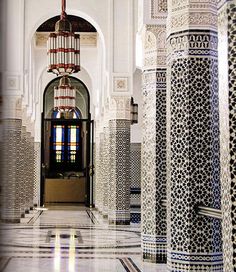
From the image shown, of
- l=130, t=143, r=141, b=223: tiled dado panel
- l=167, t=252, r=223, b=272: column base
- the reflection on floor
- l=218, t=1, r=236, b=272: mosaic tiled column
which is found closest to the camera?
l=218, t=1, r=236, b=272: mosaic tiled column

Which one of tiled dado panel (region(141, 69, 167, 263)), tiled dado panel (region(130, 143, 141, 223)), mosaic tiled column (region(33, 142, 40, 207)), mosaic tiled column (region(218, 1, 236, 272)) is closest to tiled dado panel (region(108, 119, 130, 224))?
tiled dado panel (region(130, 143, 141, 223))

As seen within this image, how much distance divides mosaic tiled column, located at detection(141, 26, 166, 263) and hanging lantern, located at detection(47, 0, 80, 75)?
216 centimetres

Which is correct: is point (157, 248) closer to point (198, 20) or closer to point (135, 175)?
point (198, 20)

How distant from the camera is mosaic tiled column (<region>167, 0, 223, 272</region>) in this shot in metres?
3.27

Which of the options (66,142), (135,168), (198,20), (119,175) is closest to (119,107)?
(119,175)

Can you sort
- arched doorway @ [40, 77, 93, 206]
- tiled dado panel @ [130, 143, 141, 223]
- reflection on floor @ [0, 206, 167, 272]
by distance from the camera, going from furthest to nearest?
1. arched doorway @ [40, 77, 93, 206]
2. tiled dado panel @ [130, 143, 141, 223]
3. reflection on floor @ [0, 206, 167, 272]

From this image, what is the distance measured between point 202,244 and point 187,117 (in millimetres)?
768

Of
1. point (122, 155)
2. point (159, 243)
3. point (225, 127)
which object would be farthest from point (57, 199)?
point (225, 127)

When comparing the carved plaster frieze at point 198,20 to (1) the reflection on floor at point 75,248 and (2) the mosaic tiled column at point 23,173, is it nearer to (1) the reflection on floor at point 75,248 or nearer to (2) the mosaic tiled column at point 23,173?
(1) the reflection on floor at point 75,248

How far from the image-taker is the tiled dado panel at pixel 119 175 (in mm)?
8570

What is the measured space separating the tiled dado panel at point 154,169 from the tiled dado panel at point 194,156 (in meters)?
1.10

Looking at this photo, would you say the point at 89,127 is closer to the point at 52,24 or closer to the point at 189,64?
the point at 52,24

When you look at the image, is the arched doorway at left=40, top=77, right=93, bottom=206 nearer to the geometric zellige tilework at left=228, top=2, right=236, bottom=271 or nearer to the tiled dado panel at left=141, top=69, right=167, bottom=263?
the tiled dado panel at left=141, top=69, right=167, bottom=263

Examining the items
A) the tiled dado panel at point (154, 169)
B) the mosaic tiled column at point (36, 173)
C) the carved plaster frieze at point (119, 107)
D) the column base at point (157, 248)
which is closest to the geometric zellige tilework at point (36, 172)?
the mosaic tiled column at point (36, 173)
